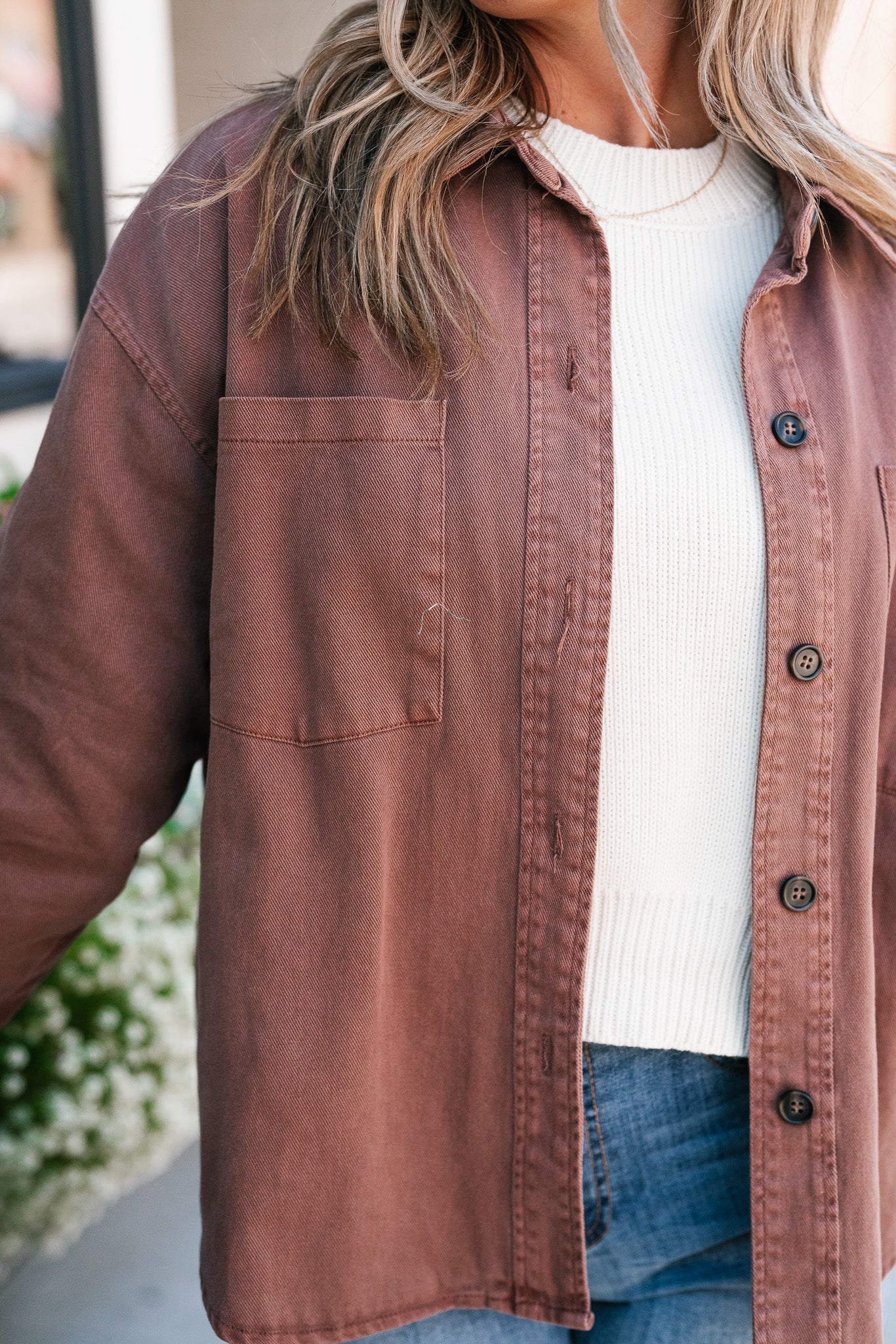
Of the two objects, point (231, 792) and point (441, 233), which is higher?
point (441, 233)

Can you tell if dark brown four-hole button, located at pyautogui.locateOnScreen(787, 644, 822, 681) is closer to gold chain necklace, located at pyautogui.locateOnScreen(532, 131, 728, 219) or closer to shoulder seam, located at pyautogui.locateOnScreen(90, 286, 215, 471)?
gold chain necklace, located at pyautogui.locateOnScreen(532, 131, 728, 219)

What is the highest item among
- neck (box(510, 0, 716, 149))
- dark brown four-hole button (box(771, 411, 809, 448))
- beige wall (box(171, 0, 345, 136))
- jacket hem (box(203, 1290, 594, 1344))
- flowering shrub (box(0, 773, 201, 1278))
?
beige wall (box(171, 0, 345, 136))

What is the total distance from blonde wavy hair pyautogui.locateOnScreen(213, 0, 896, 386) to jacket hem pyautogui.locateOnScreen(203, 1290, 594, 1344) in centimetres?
87

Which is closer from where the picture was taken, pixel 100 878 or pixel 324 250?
pixel 324 250

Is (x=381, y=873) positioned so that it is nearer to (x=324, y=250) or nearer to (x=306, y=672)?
(x=306, y=672)

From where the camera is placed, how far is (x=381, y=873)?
3.56 feet

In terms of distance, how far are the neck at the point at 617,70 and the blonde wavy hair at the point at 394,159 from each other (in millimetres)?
29

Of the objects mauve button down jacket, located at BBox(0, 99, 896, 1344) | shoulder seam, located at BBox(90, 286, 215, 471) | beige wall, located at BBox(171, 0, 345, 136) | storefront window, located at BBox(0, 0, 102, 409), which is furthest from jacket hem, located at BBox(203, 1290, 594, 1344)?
beige wall, located at BBox(171, 0, 345, 136)

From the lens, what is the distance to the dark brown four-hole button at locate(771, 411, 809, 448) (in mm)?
1132

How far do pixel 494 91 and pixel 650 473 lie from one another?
409 millimetres

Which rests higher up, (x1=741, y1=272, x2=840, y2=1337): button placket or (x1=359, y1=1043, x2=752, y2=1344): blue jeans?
(x1=741, y1=272, x2=840, y2=1337): button placket

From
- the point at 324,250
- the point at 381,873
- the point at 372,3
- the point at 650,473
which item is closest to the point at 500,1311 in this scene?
the point at 381,873

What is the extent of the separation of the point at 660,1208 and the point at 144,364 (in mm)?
959

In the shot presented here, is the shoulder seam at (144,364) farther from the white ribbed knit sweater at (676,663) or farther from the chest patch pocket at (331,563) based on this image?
the white ribbed knit sweater at (676,663)
